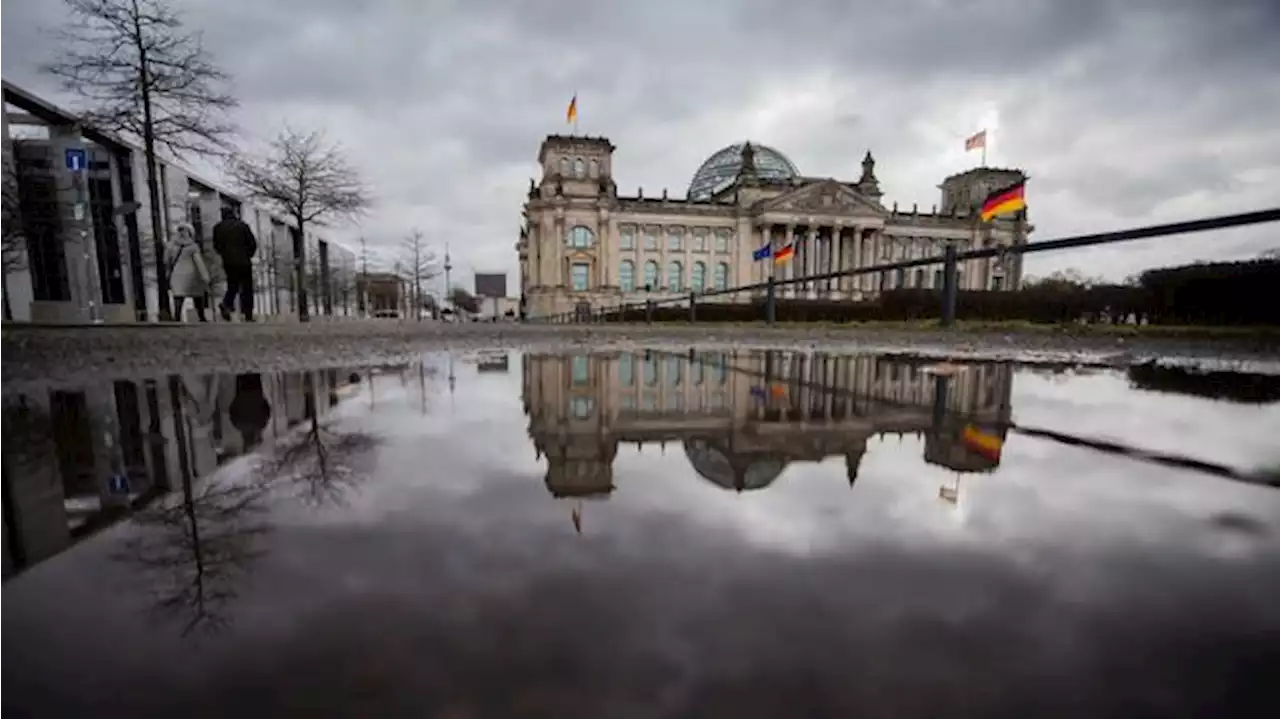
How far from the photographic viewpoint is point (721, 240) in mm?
59719

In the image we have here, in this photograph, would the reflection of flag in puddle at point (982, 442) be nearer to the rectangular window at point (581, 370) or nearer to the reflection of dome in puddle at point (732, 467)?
the reflection of dome in puddle at point (732, 467)

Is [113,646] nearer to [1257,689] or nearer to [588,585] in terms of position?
[588,585]

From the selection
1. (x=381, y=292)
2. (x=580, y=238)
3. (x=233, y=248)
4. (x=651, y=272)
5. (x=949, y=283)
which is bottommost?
(x=949, y=283)

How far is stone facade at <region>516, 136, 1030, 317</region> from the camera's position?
56062mm

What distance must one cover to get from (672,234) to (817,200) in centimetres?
1463

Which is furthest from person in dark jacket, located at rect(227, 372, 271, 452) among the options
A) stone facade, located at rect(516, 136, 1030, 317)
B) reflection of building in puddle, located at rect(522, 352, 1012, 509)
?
stone facade, located at rect(516, 136, 1030, 317)

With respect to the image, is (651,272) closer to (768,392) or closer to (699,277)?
(699,277)

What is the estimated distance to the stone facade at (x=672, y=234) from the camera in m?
56.1

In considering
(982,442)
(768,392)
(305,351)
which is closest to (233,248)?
(305,351)

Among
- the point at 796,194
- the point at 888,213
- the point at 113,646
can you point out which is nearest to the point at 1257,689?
the point at 113,646

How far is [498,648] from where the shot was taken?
62 cm

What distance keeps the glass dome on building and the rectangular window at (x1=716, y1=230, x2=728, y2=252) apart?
426 inches

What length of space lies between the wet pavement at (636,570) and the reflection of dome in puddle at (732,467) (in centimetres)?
1

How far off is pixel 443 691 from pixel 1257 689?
0.79m
